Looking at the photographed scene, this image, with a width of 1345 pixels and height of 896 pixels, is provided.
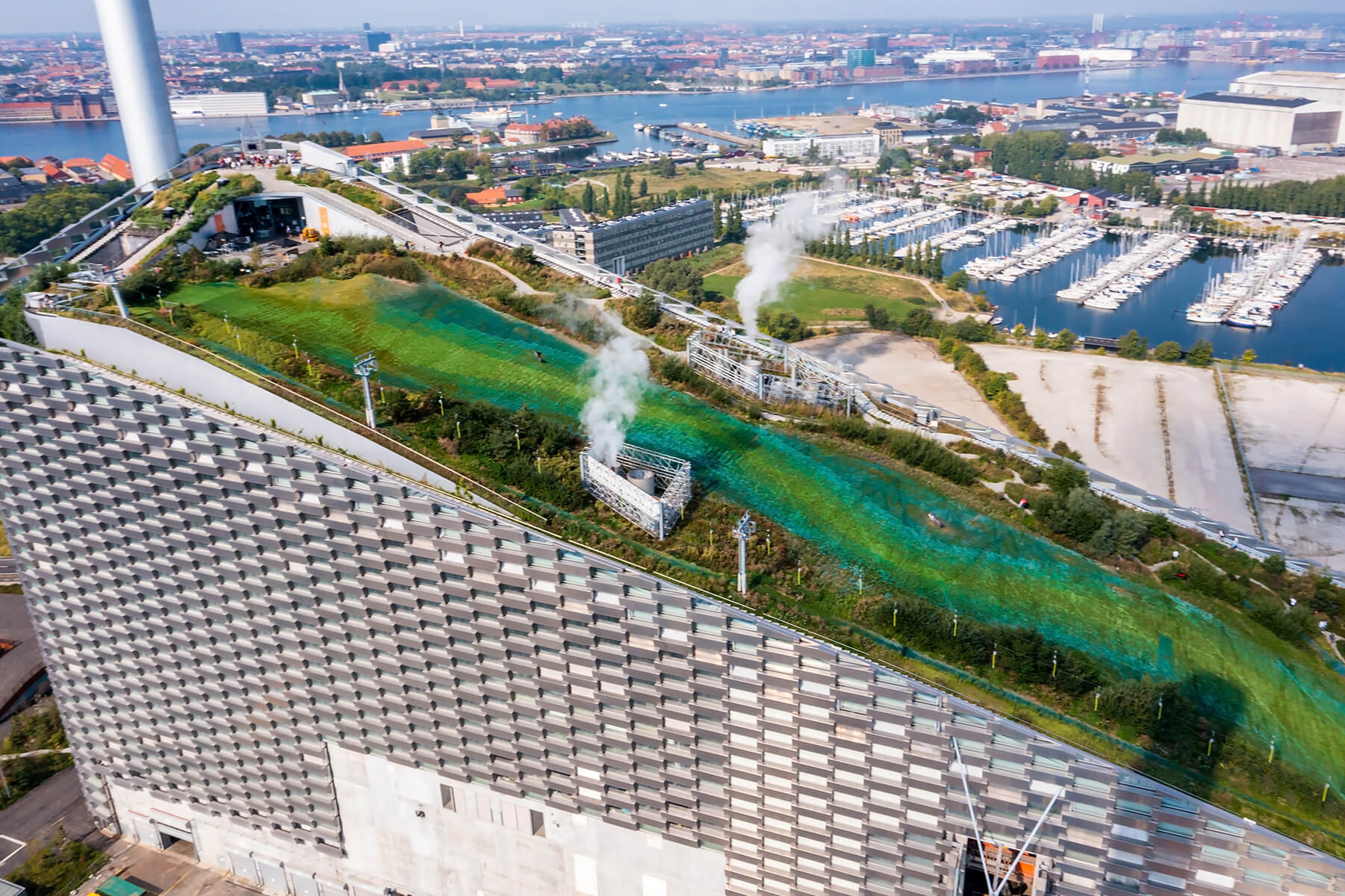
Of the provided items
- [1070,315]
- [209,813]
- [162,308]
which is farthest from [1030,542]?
[1070,315]

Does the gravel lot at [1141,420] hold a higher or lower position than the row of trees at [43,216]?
lower

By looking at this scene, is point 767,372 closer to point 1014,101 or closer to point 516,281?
point 516,281

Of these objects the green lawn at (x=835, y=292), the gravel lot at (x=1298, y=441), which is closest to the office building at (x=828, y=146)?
the green lawn at (x=835, y=292)

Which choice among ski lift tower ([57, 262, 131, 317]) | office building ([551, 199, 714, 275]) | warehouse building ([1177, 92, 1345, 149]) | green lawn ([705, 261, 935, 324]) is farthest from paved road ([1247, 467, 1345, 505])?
warehouse building ([1177, 92, 1345, 149])

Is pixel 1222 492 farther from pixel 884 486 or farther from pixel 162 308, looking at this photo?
pixel 162 308

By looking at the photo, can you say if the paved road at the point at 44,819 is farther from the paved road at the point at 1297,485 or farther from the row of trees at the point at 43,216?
the row of trees at the point at 43,216

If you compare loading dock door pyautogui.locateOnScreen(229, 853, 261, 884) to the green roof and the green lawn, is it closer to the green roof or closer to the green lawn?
the green roof

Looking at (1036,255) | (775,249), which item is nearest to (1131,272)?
(1036,255)
